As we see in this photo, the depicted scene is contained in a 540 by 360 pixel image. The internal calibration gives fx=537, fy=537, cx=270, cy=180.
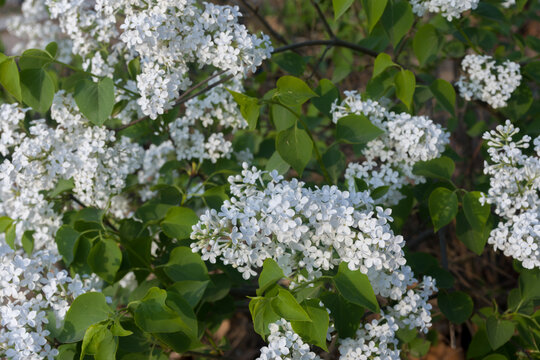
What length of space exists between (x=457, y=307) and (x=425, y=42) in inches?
35.2

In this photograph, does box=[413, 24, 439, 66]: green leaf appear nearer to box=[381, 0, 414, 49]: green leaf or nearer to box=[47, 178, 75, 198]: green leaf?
box=[381, 0, 414, 49]: green leaf

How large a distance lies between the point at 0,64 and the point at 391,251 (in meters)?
1.13

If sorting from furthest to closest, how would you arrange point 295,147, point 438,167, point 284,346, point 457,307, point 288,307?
point 457,307
point 438,167
point 295,147
point 284,346
point 288,307

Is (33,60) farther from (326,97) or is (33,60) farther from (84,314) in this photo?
(326,97)

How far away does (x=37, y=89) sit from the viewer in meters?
1.53

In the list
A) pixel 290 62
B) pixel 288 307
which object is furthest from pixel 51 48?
Answer: pixel 288 307

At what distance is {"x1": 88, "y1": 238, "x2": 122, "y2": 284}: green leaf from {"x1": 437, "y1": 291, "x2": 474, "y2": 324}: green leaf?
3.20 ft

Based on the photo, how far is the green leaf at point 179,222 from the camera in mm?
1539

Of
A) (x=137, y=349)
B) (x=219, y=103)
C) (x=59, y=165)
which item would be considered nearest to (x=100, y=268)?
(x=137, y=349)

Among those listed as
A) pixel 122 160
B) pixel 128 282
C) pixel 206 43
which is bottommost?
pixel 128 282

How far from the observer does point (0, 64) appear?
1.45 metres

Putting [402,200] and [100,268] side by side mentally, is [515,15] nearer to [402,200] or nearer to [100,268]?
[402,200]

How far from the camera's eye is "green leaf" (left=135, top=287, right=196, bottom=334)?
1.30 meters

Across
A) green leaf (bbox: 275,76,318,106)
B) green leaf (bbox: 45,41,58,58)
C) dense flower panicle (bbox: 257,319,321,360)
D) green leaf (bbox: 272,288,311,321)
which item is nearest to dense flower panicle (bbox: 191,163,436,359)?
dense flower panicle (bbox: 257,319,321,360)
